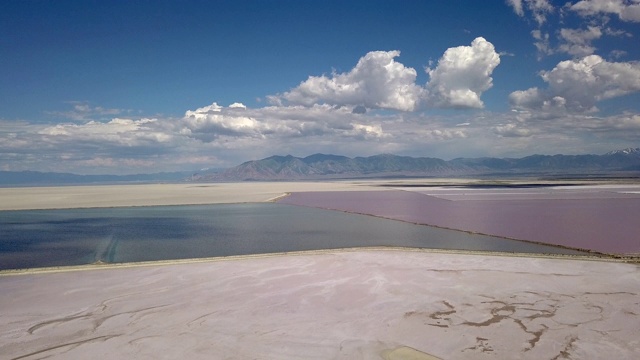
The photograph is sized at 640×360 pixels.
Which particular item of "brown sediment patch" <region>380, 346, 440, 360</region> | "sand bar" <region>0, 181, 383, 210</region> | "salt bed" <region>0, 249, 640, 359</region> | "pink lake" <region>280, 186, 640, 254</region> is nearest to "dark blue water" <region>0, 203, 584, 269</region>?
"pink lake" <region>280, 186, 640, 254</region>

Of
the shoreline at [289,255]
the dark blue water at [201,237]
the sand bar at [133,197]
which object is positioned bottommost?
the sand bar at [133,197]

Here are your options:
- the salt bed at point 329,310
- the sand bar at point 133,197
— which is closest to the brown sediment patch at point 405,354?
the salt bed at point 329,310

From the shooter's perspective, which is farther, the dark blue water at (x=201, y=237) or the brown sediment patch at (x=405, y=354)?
the dark blue water at (x=201, y=237)

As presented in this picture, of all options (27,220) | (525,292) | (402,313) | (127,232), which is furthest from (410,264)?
(27,220)

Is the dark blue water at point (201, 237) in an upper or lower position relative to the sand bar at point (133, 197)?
upper

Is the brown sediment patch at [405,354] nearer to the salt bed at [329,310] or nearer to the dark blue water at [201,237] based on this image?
the salt bed at [329,310]

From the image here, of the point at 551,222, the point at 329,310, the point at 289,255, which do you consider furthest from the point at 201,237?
the point at 551,222

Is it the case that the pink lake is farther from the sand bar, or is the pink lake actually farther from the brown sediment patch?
the sand bar
